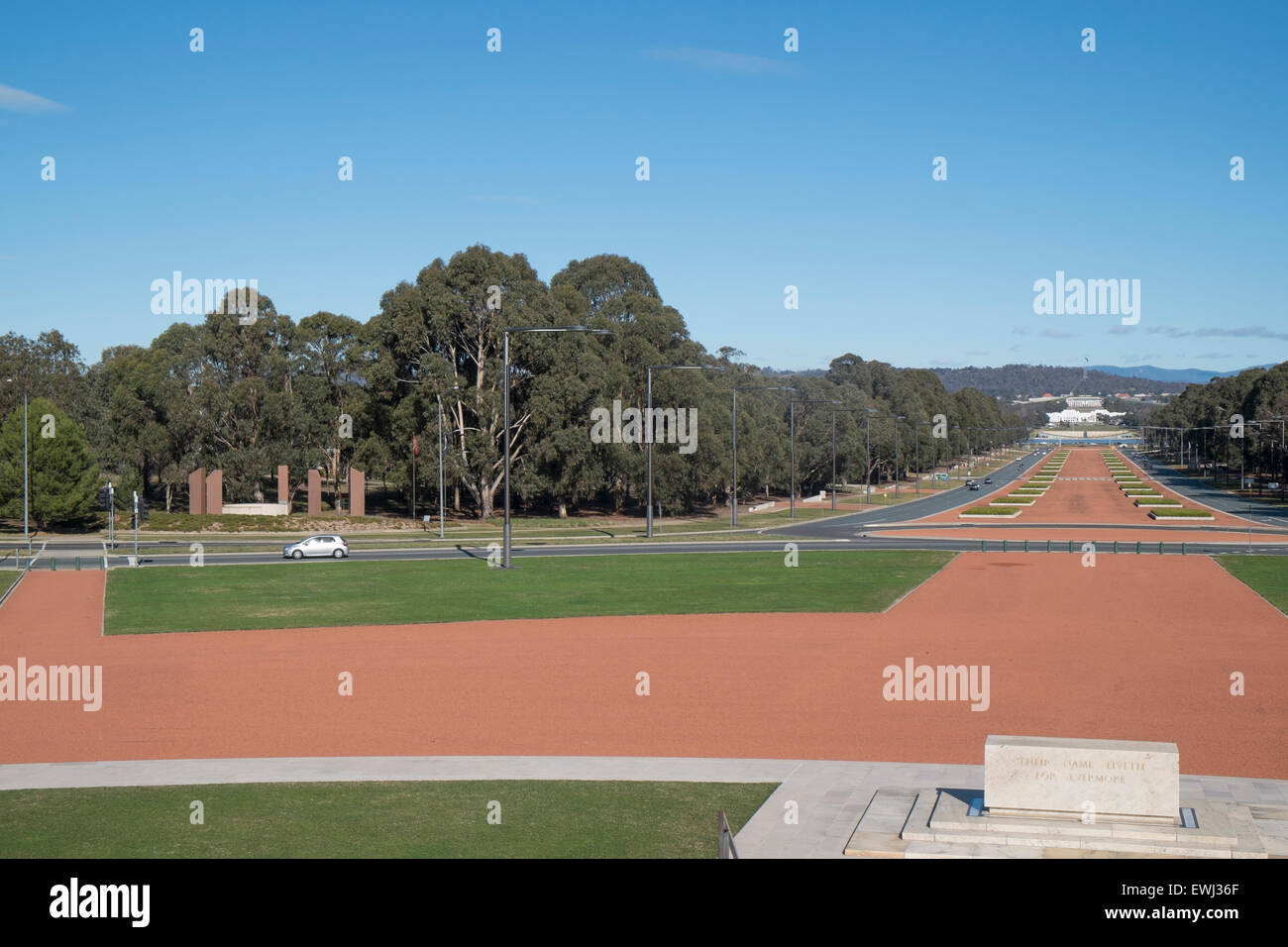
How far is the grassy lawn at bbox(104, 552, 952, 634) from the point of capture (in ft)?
106

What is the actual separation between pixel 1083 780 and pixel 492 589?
90.7 ft

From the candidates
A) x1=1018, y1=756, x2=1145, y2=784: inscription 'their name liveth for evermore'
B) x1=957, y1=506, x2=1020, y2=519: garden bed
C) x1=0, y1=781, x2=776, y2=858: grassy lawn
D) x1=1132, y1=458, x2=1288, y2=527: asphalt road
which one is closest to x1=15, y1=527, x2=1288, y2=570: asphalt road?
x1=957, y1=506, x2=1020, y2=519: garden bed

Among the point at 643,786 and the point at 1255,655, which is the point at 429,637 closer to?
the point at 643,786

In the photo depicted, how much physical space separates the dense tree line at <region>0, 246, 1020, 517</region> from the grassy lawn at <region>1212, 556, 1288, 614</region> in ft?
137

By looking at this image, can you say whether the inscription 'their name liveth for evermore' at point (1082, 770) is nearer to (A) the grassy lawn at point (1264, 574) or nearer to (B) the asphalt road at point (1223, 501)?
(A) the grassy lawn at point (1264, 574)

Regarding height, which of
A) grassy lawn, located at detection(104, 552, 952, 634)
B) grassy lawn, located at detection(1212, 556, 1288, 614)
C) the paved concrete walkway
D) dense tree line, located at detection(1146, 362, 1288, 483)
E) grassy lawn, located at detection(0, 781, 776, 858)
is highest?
dense tree line, located at detection(1146, 362, 1288, 483)

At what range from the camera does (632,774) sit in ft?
52.1

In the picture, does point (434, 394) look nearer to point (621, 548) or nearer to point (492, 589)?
point (621, 548)

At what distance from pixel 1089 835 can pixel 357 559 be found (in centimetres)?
4297

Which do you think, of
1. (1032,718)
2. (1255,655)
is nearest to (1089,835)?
(1032,718)

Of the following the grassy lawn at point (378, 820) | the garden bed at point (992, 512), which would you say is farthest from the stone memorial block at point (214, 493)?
the grassy lawn at point (378, 820)

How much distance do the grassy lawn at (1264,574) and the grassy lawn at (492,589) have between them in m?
11.2

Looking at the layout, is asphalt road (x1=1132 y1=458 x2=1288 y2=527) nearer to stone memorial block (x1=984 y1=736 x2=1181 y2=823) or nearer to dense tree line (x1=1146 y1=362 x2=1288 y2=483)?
dense tree line (x1=1146 y1=362 x2=1288 y2=483)

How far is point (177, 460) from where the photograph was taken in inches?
3499
